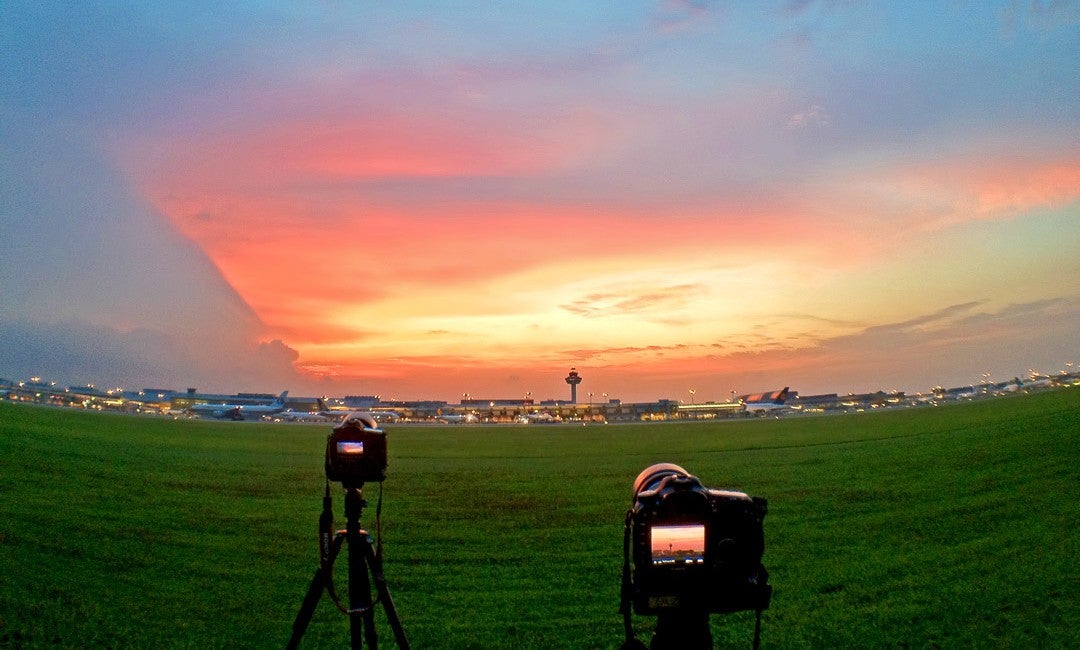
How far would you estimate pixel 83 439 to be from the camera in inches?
1098

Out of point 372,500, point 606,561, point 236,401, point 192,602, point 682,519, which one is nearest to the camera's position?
point 682,519

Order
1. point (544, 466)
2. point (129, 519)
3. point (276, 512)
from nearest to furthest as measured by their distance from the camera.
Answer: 1. point (129, 519)
2. point (276, 512)
3. point (544, 466)

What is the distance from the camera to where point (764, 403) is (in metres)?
109

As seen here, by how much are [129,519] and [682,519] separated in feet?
40.1

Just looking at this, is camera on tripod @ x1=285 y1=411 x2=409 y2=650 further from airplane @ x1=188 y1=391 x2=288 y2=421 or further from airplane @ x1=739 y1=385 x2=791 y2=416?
airplane @ x1=739 y1=385 x2=791 y2=416

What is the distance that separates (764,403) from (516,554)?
10514 centimetres

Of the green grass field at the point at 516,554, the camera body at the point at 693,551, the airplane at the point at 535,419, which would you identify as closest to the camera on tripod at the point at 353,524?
the camera body at the point at 693,551

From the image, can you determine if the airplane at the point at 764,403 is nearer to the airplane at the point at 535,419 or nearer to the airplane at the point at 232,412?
the airplane at the point at 535,419

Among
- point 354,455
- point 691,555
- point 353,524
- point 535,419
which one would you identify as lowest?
point 535,419

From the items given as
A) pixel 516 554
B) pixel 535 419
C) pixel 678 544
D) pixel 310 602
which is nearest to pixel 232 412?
pixel 535 419

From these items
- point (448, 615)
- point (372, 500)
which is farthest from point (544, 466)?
point (448, 615)

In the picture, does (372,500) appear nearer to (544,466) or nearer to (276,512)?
(276,512)

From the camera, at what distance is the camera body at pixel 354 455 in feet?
14.8

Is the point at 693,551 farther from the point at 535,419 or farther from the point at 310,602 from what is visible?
the point at 535,419
